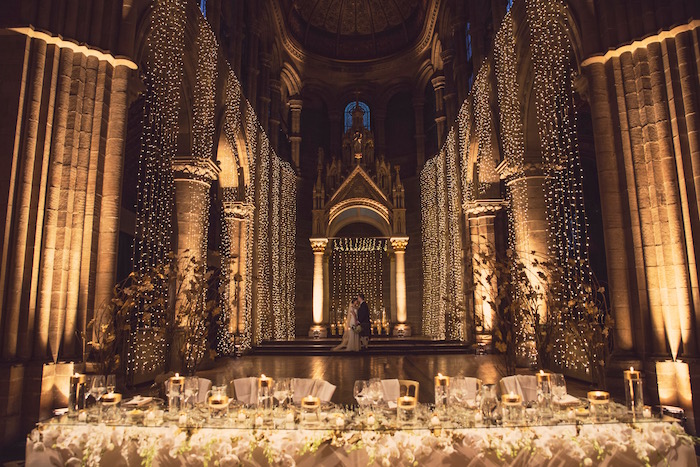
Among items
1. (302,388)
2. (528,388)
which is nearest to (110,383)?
(302,388)

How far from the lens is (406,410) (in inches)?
150

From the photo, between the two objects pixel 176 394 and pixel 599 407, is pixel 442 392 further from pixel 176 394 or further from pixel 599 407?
pixel 176 394

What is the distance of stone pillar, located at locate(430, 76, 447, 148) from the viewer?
2025 centimetres

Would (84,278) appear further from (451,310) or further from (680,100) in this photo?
(451,310)

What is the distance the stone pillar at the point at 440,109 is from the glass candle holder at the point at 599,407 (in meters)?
16.4

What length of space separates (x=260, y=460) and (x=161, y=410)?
1.10 meters

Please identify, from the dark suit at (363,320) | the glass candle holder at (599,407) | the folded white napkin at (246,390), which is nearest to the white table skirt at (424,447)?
the glass candle holder at (599,407)

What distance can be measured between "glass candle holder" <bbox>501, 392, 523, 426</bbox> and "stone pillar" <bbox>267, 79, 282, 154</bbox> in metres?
16.8

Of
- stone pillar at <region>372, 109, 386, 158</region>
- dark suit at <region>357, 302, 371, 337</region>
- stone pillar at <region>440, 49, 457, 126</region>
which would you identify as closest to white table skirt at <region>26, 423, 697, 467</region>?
dark suit at <region>357, 302, 371, 337</region>

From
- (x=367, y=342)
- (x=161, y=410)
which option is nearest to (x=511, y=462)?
(x=161, y=410)

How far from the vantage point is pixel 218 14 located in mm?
13664

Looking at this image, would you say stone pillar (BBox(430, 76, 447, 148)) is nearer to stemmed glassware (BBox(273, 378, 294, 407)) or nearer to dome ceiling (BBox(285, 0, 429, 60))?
dome ceiling (BBox(285, 0, 429, 60))

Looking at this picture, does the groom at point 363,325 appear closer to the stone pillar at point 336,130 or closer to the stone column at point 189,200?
the stone column at point 189,200

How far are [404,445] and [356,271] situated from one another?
19.4 meters
